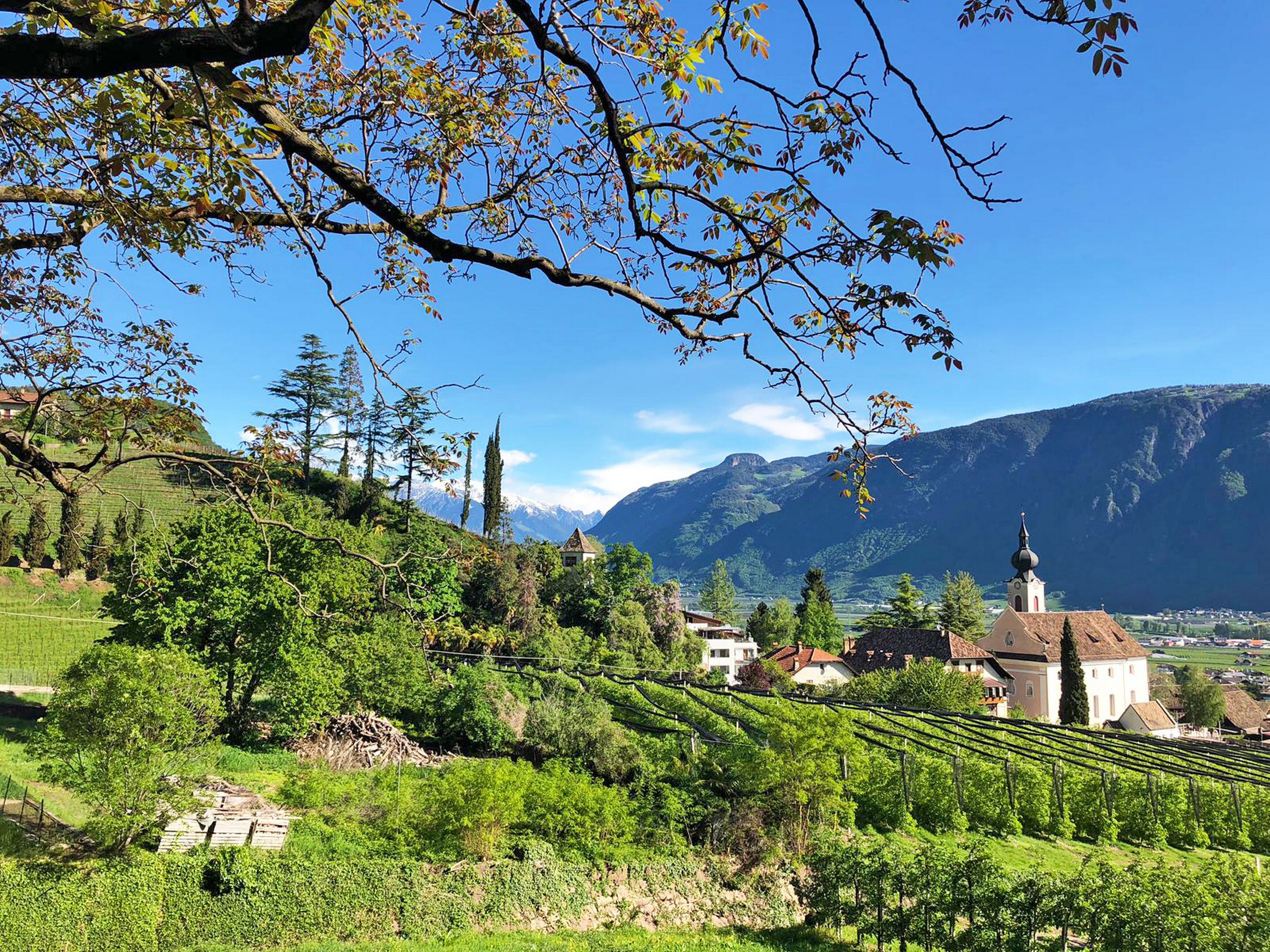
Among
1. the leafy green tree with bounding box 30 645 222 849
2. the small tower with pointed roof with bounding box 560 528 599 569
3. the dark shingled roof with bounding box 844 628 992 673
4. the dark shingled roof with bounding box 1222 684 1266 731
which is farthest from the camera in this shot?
the small tower with pointed roof with bounding box 560 528 599 569

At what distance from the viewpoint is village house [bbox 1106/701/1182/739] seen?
49062mm

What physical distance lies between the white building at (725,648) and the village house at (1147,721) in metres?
26.8

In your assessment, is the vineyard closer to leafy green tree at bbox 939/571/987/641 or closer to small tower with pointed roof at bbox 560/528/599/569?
small tower with pointed roof at bbox 560/528/599/569

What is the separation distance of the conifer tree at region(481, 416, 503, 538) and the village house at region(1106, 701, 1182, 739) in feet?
158

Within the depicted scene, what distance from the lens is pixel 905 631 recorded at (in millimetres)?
51906

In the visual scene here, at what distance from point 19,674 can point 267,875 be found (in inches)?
925

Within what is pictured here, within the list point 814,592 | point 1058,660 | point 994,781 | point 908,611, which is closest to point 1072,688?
point 1058,660

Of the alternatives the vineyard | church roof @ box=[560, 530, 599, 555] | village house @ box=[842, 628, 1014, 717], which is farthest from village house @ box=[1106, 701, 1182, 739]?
church roof @ box=[560, 530, 599, 555]

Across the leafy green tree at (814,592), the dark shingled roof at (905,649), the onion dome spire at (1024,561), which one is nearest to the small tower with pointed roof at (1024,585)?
the onion dome spire at (1024,561)

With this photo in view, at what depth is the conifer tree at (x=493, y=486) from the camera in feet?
196

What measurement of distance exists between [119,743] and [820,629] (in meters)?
55.6

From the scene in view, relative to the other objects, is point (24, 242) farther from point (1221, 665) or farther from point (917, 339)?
point (1221, 665)

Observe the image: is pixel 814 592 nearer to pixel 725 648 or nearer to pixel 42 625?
pixel 725 648

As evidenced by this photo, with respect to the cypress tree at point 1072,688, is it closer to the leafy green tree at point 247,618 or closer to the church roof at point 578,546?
the church roof at point 578,546
